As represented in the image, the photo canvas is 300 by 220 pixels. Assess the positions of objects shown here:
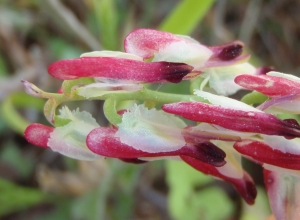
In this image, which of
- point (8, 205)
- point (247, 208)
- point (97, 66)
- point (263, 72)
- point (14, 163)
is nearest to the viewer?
point (97, 66)

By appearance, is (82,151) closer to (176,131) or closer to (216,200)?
(176,131)

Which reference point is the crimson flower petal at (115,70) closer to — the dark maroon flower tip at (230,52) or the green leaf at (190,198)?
the dark maroon flower tip at (230,52)

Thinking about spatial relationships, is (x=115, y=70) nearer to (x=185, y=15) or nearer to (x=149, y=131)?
(x=149, y=131)

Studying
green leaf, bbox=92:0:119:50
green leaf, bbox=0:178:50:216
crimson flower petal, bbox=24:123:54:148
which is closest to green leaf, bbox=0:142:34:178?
green leaf, bbox=0:178:50:216

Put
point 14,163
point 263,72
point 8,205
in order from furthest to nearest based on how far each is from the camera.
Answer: point 14,163 < point 8,205 < point 263,72

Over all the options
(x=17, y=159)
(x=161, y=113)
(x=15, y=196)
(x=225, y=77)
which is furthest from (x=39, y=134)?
(x=17, y=159)

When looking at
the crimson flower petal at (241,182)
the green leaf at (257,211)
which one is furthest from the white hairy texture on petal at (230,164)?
the green leaf at (257,211)

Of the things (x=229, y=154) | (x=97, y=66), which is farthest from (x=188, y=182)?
(x=97, y=66)
